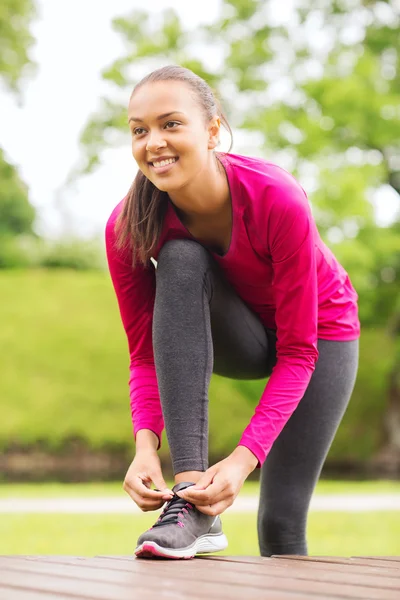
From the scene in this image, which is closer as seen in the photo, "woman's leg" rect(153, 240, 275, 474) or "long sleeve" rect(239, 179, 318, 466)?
"woman's leg" rect(153, 240, 275, 474)

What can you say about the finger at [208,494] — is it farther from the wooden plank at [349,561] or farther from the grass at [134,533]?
the grass at [134,533]

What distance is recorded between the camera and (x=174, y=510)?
62.1 inches

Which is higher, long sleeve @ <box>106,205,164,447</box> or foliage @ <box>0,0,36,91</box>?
foliage @ <box>0,0,36,91</box>

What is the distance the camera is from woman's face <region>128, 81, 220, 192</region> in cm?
170

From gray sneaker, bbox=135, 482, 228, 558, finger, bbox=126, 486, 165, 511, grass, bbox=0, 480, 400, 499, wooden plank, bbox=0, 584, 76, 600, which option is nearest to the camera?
wooden plank, bbox=0, 584, 76, 600

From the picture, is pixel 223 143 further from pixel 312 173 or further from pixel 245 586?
pixel 312 173

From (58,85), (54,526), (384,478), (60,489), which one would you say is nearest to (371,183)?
(384,478)

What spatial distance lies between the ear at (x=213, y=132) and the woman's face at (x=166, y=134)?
7cm

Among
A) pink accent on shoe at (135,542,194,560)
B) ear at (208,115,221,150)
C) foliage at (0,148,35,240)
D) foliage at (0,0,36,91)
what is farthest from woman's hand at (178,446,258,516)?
foliage at (0,148,35,240)

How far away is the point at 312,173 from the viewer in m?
9.76

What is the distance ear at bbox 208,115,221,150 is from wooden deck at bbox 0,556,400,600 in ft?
2.83

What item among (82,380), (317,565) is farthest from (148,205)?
(82,380)

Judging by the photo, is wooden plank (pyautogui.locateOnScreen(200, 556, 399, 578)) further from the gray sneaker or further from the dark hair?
the dark hair

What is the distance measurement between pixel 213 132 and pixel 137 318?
452 mm
